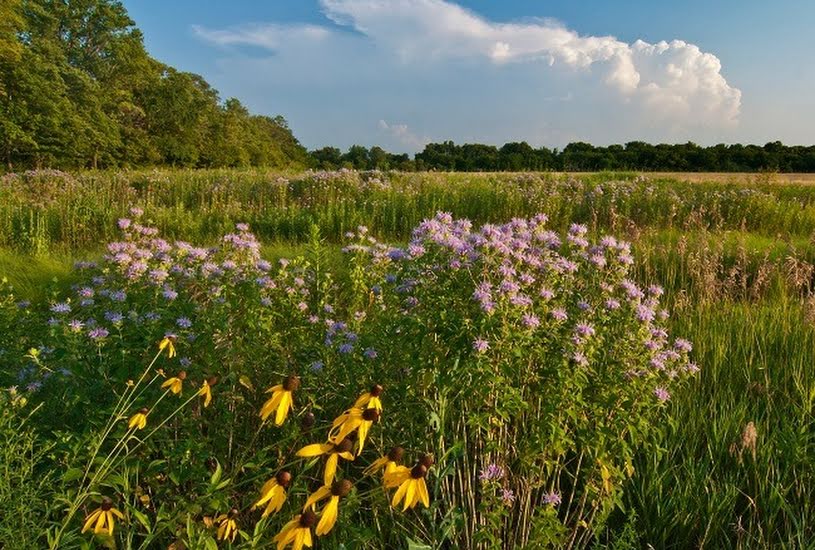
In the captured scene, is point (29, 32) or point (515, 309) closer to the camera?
point (515, 309)

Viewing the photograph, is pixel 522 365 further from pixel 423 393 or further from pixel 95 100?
pixel 95 100

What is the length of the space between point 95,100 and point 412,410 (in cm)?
3473

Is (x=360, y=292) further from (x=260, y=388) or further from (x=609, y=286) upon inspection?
(x=609, y=286)

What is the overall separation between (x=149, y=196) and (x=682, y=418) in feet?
32.0

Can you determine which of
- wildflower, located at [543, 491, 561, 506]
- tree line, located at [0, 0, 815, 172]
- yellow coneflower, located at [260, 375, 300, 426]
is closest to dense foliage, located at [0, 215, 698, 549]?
wildflower, located at [543, 491, 561, 506]

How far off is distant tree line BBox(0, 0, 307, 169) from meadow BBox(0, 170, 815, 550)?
2460 cm

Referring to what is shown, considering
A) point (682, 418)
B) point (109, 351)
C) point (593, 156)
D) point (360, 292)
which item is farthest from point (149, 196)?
point (593, 156)

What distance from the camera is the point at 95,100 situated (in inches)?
1228

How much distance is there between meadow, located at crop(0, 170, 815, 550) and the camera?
1682mm

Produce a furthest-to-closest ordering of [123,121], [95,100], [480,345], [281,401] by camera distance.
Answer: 1. [123,121]
2. [95,100]
3. [480,345]
4. [281,401]

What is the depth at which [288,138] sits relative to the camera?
75.1 meters

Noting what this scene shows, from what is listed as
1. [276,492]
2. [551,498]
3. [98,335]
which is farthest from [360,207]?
[276,492]

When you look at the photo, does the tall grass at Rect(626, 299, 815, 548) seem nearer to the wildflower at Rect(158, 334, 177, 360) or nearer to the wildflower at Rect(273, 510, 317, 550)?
the wildflower at Rect(273, 510, 317, 550)

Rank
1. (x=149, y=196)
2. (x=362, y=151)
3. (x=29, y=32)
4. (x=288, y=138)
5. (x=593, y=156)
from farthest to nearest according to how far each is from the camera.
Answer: (x=288, y=138) < (x=362, y=151) < (x=593, y=156) < (x=29, y=32) < (x=149, y=196)
